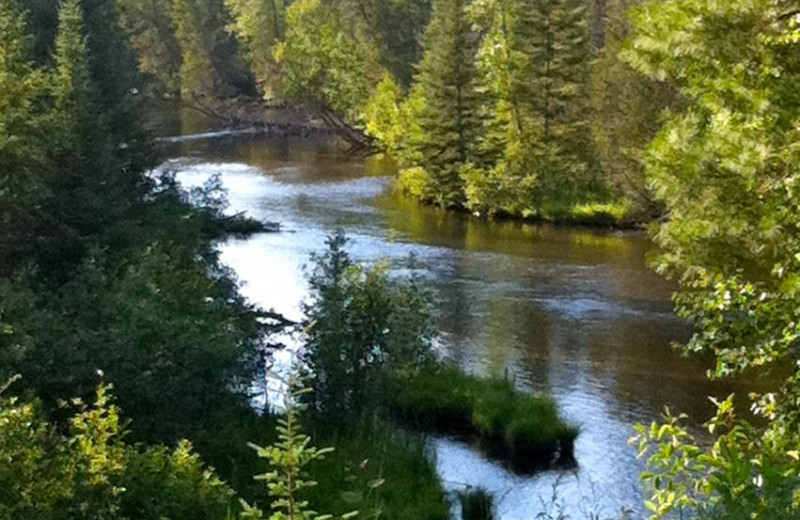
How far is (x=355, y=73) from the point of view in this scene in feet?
191

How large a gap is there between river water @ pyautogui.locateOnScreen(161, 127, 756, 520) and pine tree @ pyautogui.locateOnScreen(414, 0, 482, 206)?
1620mm

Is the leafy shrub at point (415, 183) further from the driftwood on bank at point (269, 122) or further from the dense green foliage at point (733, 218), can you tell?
the dense green foliage at point (733, 218)

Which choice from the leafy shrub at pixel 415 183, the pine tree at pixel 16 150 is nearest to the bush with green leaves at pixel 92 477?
the pine tree at pixel 16 150

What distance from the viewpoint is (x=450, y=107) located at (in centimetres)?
4041

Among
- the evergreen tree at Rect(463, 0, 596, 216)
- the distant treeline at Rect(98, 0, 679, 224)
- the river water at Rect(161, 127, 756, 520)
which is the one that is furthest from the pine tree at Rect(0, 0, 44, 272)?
the evergreen tree at Rect(463, 0, 596, 216)

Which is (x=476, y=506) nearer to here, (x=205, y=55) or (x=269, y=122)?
(x=269, y=122)

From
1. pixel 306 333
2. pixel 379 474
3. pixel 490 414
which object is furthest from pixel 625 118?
pixel 379 474

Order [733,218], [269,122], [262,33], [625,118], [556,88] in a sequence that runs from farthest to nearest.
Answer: [262,33]
[269,122]
[556,88]
[625,118]
[733,218]

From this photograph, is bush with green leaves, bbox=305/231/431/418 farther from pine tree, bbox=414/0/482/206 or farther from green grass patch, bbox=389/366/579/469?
A: pine tree, bbox=414/0/482/206

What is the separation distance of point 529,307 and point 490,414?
8296 millimetres

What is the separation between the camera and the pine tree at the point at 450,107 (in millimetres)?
39875

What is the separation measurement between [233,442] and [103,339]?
6.74 ft

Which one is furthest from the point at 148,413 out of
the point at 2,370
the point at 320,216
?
the point at 320,216

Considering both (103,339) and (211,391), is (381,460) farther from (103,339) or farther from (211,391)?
(103,339)
